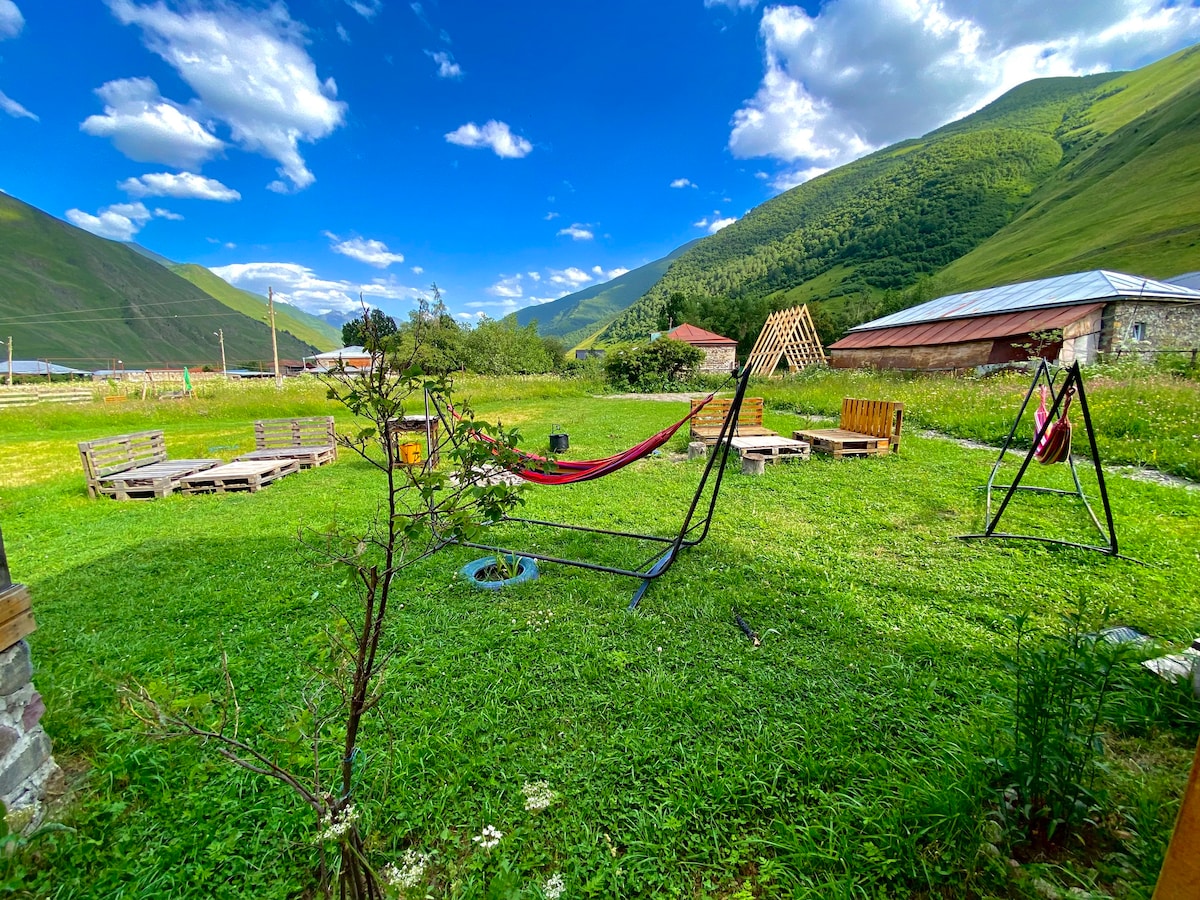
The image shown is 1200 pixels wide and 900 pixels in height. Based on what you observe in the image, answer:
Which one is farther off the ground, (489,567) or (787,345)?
(787,345)

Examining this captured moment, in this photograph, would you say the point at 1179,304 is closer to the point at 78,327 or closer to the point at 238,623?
the point at 238,623

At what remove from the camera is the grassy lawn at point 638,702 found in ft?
5.24

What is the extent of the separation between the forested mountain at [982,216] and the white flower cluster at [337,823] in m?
45.4

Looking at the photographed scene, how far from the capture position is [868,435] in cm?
770

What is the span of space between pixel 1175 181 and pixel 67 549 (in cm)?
7955

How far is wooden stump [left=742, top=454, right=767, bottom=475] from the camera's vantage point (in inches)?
259

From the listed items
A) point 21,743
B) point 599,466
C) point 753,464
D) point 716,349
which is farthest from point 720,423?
point 716,349

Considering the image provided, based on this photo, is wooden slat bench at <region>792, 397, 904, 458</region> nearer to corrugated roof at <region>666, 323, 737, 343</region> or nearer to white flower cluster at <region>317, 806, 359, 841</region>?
white flower cluster at <region>317, 806, 359, 841</region>

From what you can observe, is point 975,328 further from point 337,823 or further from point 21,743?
point 21,743

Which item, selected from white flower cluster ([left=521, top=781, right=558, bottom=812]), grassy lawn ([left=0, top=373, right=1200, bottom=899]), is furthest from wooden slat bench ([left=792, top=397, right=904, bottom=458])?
white flower cluster ([left=521, top=781, right=558, bottom=812])

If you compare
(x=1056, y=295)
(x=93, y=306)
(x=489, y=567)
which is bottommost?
(x=489, y=567)

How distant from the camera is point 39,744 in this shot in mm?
1810

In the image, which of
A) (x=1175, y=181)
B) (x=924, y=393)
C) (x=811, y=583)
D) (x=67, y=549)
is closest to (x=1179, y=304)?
(x=924, y=393)

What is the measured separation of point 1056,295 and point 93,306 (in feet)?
498
